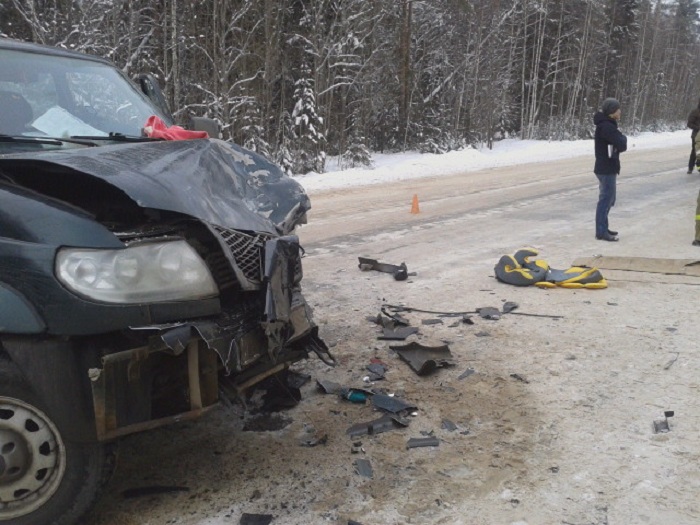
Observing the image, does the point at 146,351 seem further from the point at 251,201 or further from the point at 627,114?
the point at 627,114

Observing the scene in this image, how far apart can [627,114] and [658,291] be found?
190 ft

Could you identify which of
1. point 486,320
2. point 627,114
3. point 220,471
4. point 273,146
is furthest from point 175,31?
point 627,114

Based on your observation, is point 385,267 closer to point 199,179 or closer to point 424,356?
point 424,356

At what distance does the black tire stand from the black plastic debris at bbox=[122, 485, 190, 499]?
0.44 m

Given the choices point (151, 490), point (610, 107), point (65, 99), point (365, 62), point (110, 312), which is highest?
point (365, 62)

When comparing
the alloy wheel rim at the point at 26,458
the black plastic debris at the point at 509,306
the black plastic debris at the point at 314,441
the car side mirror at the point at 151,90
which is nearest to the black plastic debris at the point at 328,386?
the black plastic debris at the point at 314,441

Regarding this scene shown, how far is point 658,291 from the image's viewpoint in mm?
6086

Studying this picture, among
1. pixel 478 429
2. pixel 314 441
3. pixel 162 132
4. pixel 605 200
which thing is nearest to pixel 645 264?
pixel 605 200

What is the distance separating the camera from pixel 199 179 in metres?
2.92

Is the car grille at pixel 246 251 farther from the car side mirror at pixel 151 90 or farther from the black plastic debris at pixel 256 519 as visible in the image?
the car side mirror at pixel 151 90

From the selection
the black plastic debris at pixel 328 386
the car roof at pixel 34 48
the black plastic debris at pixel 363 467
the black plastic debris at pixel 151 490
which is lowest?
the black plastic debris at pixel 151 490

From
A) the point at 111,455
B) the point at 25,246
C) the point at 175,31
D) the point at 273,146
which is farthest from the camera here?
the point at 273,146

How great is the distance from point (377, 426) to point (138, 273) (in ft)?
5.87

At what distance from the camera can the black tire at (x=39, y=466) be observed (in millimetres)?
2270
